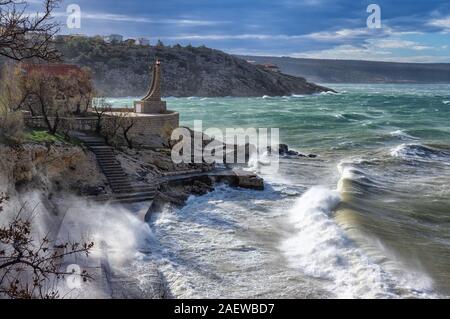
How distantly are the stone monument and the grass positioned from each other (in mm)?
9584

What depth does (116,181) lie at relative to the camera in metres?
21.2

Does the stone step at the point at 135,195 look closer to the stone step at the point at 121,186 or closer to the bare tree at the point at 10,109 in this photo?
the stone step at the point at 121,186

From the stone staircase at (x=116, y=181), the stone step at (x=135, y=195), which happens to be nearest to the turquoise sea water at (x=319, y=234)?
the stone step at (x=135, y=195)

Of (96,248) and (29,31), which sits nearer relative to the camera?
(29,31)

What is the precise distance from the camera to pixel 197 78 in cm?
12425

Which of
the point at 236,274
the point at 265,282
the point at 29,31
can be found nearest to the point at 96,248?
the point at 236,274

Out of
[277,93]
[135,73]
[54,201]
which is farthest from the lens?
[277,93]

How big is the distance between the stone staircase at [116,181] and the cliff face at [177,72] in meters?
88.5

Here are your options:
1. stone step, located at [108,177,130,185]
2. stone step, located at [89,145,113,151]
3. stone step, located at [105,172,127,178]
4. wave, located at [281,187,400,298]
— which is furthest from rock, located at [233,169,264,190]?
stone step, located at [89,145,113,151]

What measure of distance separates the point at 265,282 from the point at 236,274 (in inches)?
37.2

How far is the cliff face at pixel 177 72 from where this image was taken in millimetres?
114500

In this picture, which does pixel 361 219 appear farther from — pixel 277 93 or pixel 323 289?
pixel 277 93

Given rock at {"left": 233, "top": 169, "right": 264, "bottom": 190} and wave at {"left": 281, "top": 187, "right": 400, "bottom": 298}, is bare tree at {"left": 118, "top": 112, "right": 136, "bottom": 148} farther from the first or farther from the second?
wave at {"left": 281, "top": 187, "right": 400, "bottom": 298}

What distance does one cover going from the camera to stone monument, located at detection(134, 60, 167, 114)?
3203 cm
